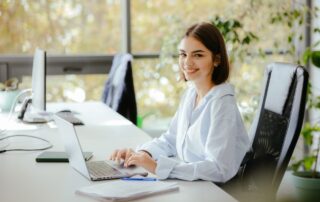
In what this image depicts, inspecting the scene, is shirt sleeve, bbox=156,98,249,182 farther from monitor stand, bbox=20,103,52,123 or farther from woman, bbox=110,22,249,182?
monitor stand, bbox=20,103,52,123

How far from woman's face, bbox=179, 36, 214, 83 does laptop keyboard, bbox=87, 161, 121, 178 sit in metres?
0.47

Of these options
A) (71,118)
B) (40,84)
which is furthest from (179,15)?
(40,84)

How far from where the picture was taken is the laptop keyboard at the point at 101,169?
75.3 inches

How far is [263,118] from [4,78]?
8.45 ft

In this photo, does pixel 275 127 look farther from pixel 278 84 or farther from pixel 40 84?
pixel 40 84

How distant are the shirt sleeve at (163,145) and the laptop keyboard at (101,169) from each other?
0.26 meters

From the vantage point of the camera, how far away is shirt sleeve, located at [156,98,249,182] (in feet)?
6.16

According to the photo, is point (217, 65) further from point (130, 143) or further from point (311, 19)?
point (311, 19)

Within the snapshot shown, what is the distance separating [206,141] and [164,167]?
0.24 metres

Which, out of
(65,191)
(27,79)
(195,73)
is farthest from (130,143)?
(27,79)

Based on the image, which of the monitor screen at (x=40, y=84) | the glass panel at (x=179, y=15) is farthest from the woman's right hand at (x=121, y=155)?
the glass panel at (x=179, y=15)

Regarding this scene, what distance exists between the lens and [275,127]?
7.29 ft

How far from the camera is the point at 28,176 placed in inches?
76.8

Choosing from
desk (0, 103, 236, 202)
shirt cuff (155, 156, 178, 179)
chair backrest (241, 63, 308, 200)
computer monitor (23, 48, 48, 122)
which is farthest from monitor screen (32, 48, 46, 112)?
shirt cuff (155, 156, 178, 179)
